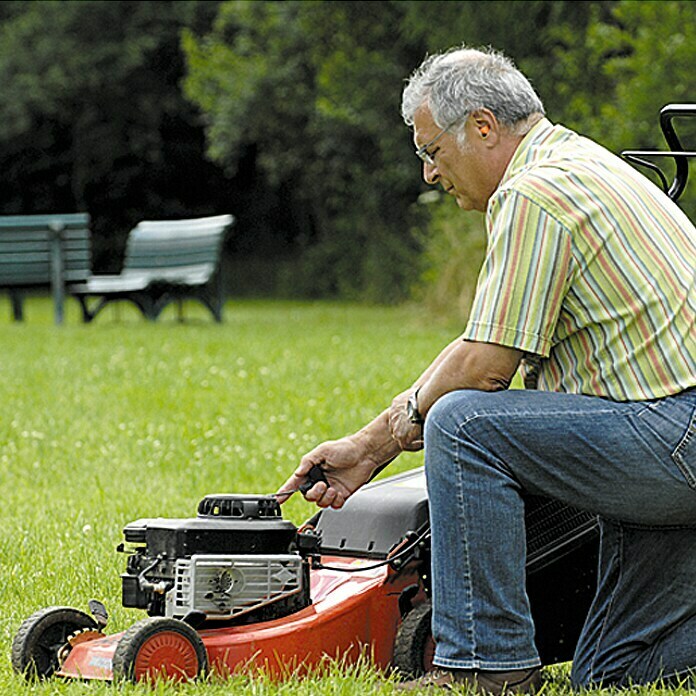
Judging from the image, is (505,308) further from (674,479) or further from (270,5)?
(270,5)

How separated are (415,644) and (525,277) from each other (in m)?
0.93

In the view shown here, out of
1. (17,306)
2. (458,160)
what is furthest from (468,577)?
(17,306)

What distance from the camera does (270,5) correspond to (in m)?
24.1

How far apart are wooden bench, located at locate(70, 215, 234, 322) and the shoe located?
1337cm

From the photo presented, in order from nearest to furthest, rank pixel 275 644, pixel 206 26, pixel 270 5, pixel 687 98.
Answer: pixel 275 644 < pixel 687 98 < pixel 270 5 < pixel 206 26

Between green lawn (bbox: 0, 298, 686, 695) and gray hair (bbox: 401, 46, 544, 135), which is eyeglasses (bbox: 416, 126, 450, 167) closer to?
gray hair (bbox: 401, 46, 544, 135)

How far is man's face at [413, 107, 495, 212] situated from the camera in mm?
3373

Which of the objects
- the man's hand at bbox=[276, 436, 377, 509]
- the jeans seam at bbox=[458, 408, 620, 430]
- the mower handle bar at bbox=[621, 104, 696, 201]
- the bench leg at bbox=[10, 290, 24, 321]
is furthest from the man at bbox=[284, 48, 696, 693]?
the bench leg at bbox=[10, 290, 24, 321]

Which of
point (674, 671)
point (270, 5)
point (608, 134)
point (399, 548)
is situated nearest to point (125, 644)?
point (399, 548)

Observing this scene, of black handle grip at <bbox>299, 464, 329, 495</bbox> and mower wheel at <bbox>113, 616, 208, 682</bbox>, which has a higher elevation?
black handle grip at <bbox>299, 464, 329, 495</bbox>

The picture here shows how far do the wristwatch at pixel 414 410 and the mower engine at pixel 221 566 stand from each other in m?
0.37

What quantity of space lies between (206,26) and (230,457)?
23.9 m

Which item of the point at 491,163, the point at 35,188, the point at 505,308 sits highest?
the point at 491,163

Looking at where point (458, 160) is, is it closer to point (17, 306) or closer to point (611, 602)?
point (611, 602)
